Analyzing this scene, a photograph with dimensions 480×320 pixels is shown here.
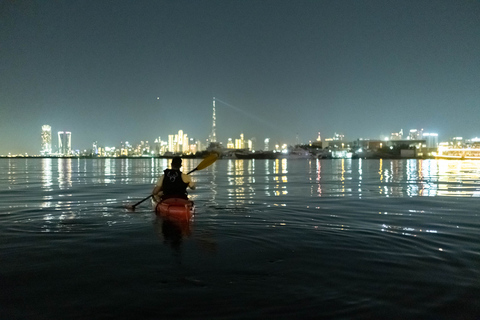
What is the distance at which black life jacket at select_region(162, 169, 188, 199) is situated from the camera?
11880 millimetres

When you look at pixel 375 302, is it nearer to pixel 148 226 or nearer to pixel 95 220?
pixel 148 226

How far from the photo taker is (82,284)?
5.73 metres

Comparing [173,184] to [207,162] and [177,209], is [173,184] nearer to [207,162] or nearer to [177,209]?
[177,209]

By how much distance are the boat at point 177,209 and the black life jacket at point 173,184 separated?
1.03ft

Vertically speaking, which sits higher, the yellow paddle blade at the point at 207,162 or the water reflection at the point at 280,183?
the yellow paddle blade at the point at 207,162

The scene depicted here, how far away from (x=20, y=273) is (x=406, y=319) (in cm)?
582

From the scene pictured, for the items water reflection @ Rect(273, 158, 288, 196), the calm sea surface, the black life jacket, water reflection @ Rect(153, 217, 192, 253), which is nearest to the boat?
water reflection @ Rect(153, 217, 192, 253)

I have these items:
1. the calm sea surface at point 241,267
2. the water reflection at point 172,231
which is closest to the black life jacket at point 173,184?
the water reflection at point 172,231

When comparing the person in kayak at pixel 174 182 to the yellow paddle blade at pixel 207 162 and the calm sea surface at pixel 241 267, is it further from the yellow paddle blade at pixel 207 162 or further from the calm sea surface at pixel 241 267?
the yellow paddle blade at pixel 207 162

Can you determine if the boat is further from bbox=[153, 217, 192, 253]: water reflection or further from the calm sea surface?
the calm sea surface

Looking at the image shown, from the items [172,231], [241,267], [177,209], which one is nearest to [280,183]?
[177,209]

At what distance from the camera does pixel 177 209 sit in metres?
11.5

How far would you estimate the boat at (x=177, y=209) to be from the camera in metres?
11.5

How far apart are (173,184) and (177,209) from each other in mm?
885
